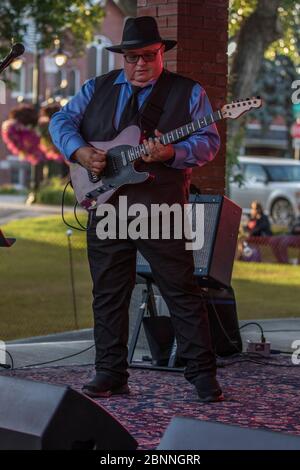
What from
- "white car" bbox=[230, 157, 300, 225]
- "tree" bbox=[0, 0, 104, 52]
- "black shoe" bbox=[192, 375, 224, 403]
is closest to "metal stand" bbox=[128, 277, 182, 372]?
"black shoe" bbox=[192, 375, 224, 403]

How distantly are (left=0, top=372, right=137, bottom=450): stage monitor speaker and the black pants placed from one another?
88.3 inches

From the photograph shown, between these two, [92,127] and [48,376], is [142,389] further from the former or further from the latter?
[92,127]

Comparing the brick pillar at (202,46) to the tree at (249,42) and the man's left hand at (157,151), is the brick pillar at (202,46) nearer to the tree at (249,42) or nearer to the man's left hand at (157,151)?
the man's left hand at (157,151)

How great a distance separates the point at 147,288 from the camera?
7.54m

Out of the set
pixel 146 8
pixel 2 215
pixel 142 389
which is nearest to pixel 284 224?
pixel 2 215

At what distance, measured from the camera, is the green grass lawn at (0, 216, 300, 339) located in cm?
1254

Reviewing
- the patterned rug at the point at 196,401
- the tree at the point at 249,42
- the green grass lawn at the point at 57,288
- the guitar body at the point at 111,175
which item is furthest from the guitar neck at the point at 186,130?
the tree at the point at 249,42

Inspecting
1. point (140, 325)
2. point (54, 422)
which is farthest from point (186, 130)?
point (54, 422)

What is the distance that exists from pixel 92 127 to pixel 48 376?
5.39 feet

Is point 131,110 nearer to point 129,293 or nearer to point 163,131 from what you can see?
point 163,131

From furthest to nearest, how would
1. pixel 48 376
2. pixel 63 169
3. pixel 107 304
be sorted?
pixel 63 169 < pixel 48 376 < pixel 107 304

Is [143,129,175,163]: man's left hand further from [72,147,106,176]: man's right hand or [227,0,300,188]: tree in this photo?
[227,0,300,188]: tree

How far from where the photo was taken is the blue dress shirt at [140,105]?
20.7ft

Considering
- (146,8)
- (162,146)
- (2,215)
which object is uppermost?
(146,8)
